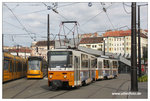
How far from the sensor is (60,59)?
623 inches

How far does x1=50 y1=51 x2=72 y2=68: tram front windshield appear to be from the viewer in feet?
51.5

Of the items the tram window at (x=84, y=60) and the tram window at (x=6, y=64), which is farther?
the tram window at (x=6, y=64)

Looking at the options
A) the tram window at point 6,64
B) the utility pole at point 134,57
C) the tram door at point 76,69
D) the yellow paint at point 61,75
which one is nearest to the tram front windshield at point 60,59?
the yellow paint at point 61,75

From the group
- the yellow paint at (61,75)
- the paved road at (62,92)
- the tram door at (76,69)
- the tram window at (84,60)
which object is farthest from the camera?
the tram window at (84,60)

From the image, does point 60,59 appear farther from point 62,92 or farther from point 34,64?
point 34,64

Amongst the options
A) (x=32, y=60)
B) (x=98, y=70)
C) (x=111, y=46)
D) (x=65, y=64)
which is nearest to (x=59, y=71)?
(x=65, y=64)

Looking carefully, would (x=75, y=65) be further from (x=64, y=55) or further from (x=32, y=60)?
(x=32, y=60)

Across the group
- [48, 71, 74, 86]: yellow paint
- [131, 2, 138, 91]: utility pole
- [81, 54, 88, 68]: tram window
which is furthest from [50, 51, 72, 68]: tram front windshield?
[131, 2, 138, 91]: utility pole

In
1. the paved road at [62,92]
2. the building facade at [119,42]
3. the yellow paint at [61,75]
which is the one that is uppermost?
the building facade at [119,42]

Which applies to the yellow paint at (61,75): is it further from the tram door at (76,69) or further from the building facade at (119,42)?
the building facade at (119,42)

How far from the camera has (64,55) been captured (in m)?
15.9

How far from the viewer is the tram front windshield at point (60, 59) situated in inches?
619

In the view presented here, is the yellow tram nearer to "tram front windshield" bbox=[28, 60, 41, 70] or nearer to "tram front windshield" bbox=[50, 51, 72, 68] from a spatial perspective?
"tram front windshield" bbox=[28, 60, 41, 70]

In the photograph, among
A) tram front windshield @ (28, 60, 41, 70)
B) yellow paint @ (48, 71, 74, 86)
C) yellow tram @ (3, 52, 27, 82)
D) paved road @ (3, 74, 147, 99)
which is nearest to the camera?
paved road @ (3, 74, 147, 99)
